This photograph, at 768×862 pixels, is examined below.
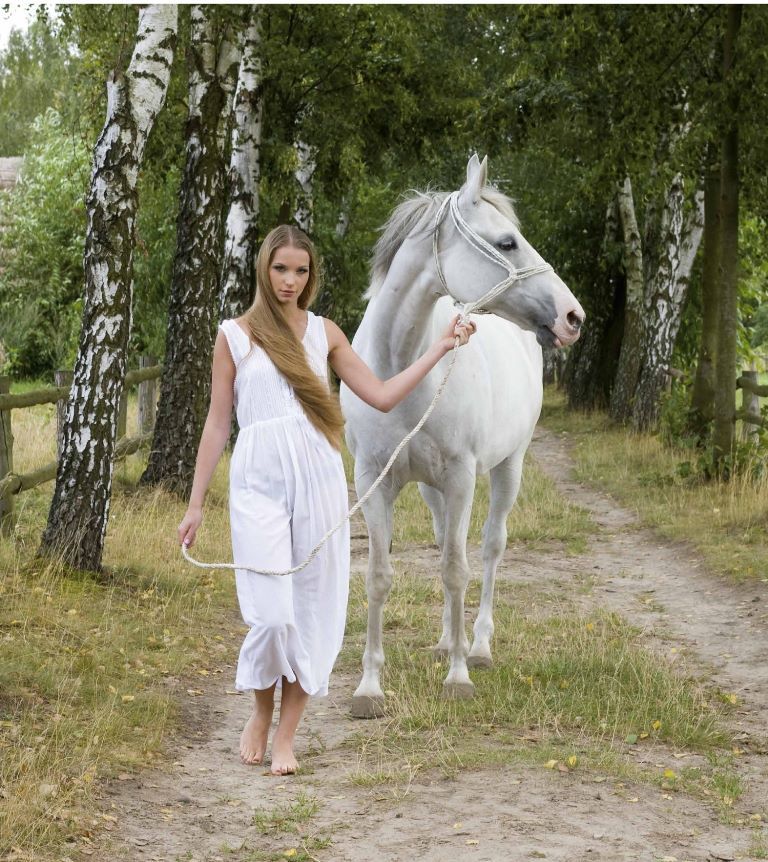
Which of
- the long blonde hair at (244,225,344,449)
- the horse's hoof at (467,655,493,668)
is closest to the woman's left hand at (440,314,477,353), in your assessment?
the long blonde hair at (244,225,344,449)

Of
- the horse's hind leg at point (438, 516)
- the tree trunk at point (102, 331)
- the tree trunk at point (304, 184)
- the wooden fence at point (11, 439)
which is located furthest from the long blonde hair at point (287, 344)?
the tree trunk at point (304, 184)

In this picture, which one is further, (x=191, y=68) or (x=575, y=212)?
(x=575, y=212)

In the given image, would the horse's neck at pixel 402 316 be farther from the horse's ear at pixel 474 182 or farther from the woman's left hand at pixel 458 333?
the woman's left hand at pixel 458 333

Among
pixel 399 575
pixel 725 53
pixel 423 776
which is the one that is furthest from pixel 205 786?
pixel 725 53

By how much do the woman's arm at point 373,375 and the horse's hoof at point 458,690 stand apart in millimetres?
1660

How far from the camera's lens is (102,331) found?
746 cm

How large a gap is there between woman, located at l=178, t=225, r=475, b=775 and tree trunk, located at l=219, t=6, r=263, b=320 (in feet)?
28.7

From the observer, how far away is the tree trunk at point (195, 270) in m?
10.7

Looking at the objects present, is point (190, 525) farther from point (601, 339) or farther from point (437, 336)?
point (601, 339)

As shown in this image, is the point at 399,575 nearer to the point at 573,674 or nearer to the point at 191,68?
the point at 573,674

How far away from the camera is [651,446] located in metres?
15.2

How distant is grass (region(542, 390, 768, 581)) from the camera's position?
31.3 ft

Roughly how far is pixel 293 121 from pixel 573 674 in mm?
11109

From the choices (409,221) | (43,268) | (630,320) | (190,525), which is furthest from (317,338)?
(43,268)
